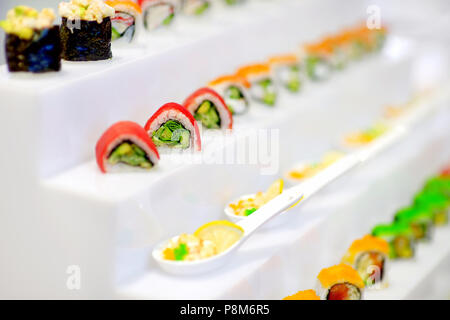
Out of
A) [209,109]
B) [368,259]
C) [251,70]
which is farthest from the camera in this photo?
[251,70]

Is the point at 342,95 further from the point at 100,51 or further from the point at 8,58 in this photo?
the point at 8,58

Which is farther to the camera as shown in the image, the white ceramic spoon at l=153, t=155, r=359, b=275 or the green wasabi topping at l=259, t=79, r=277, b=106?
the green wasabi topping at l=259, t=79, r=277, b=106

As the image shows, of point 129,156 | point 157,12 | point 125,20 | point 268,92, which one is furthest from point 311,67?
point 129,156

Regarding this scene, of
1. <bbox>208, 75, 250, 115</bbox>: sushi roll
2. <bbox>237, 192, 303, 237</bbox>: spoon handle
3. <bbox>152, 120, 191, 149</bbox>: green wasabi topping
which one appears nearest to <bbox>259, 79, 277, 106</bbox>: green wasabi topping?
<bbox>208, 75, 250, 115</bbox>: sushi roll

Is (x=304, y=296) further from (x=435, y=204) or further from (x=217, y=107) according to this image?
(x=435, y=204)

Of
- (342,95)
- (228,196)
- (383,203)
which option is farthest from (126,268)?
(342,95)

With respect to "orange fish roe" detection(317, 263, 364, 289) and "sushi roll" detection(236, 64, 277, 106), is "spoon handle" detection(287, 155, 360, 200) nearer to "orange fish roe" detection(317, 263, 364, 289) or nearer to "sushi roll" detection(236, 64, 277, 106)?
"orange fish roe" detection(317, 263, 364, 289)

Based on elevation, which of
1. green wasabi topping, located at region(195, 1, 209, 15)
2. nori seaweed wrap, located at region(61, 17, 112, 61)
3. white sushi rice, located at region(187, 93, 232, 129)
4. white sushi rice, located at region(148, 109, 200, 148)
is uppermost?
green wasabi topping, located at region(195, 1, 209, 15)
